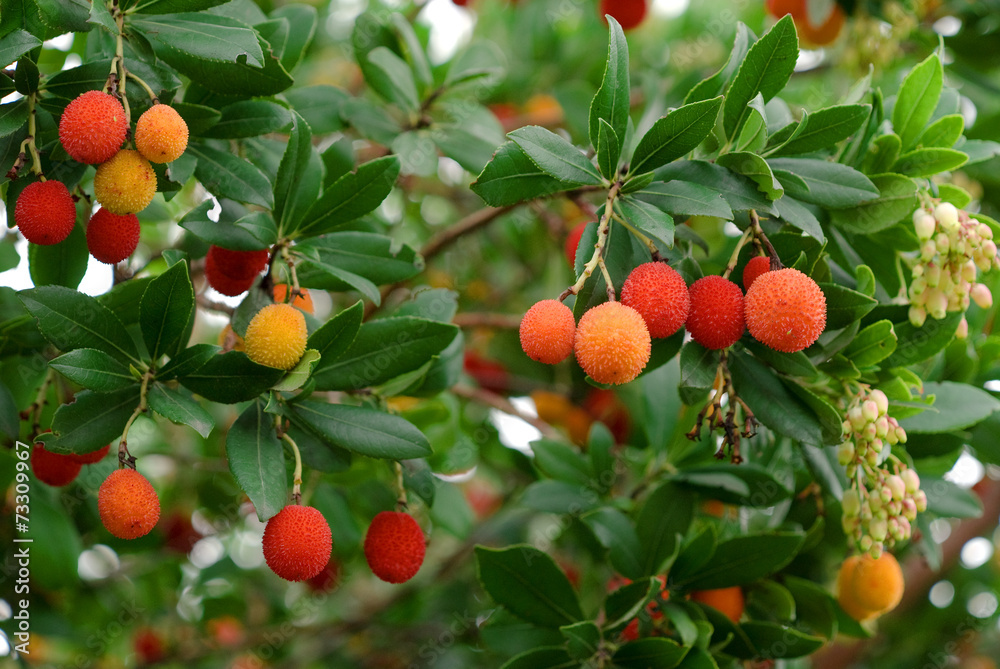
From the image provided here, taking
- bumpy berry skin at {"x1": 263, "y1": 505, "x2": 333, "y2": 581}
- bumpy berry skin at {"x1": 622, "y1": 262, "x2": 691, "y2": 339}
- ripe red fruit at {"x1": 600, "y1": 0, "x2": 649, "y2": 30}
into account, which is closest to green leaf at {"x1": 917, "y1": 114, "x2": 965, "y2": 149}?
bumpy berry skin at {"x1": 622, "y1": 262, "x2": 691, "y2": 339}

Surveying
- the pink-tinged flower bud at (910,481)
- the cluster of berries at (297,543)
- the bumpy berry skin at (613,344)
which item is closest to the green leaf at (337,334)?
the cluster of berries at (297,543)

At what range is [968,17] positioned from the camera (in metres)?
2.51

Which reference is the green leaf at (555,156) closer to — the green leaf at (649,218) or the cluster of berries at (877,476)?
the green leaf at (649,218)

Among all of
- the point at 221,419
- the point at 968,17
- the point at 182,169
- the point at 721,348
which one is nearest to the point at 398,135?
the point at 182,169

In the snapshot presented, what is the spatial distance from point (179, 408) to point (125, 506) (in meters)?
0.15

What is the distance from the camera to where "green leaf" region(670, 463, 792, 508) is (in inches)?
61.6

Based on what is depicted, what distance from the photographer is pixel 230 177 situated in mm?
1288

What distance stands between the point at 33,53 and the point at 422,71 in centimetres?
97

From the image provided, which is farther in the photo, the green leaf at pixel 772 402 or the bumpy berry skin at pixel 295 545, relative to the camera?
the green leaf at pixel 772 402

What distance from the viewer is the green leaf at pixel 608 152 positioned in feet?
3.80

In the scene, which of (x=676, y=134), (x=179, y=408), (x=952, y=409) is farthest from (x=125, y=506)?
(x=952, y=409)

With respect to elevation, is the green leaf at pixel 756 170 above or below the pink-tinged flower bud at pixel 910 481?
above

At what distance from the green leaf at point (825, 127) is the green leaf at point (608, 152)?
0.85 feet

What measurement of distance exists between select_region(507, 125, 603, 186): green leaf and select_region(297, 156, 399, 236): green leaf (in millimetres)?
304
